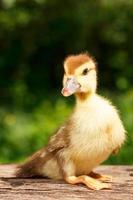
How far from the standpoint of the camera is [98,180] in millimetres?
3209

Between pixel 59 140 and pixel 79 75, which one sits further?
pixel 59 140

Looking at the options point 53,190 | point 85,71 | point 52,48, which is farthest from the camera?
point 52,48

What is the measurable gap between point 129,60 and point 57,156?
5333 mm

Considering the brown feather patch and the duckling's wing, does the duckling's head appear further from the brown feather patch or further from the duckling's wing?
the duckling's wing

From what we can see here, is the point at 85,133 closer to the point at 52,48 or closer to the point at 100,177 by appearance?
the point at 100,177

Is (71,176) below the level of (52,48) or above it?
below

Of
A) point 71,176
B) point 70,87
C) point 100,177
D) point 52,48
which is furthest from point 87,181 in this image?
point 52,48

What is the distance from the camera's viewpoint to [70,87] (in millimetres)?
2830

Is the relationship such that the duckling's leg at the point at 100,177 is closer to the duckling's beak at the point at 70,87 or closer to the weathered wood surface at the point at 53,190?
the weathered wood surface at the point at 53,190

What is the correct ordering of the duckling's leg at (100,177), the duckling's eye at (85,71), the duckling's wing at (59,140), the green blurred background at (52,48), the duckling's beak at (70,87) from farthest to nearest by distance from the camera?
the green blurred background at (52,48)
the duckling's leg at (100,177)
the duckling's wing at (59,140)
the duckling's eye at (85,71)
the duckling's beak at (70,87)

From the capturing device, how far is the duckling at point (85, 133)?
294cm

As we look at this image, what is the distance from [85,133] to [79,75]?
25 cm

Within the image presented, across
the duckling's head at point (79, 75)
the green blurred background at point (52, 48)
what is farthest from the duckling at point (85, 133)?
the green blurred background at point (52, 48)

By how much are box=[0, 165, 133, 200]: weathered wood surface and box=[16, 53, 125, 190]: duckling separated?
39 millimetres
